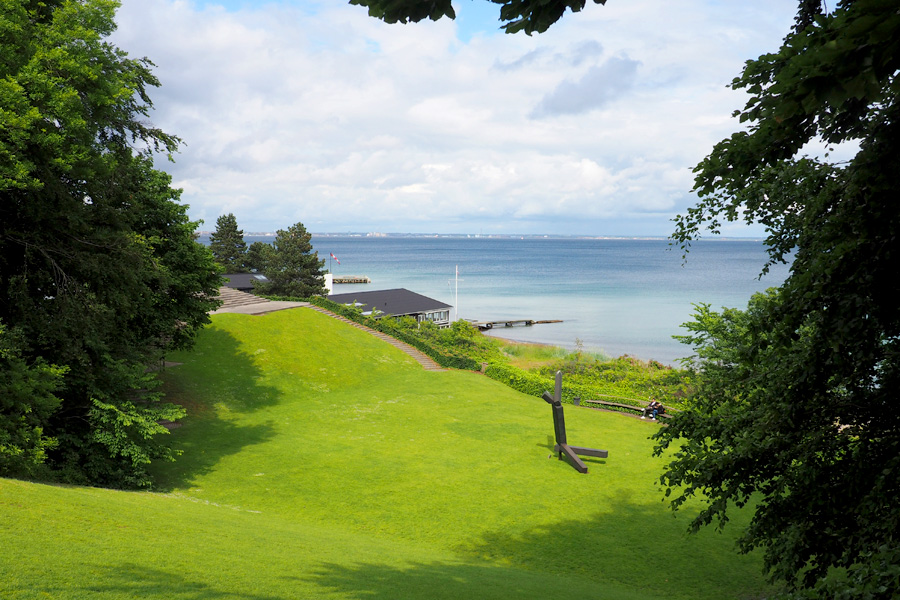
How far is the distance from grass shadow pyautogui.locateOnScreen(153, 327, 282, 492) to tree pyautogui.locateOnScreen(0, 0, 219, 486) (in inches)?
80.4

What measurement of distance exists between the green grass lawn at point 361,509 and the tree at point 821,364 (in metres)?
5.17

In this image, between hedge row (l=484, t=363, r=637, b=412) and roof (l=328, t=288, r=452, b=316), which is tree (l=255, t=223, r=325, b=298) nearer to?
roof (l=328, t=288, r=452, b=316)

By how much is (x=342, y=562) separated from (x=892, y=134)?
10.9 meters

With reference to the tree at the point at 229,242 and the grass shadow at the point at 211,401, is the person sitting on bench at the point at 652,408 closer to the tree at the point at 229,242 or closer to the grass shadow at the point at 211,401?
the grass shadow at the point at 211,401

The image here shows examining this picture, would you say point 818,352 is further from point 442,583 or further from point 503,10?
point 442,583

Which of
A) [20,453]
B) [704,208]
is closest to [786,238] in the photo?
[704,208]

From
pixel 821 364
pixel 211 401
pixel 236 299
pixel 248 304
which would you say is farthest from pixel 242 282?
pixel 821 364

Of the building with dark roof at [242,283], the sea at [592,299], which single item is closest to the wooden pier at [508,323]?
the sea at [592,299]

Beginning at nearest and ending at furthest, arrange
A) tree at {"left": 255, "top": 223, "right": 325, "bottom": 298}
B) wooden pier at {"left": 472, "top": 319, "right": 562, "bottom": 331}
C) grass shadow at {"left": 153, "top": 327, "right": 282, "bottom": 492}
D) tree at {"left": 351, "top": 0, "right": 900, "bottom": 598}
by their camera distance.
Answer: tree at {"left": 351, "top": 0, "right": 900, "bottom": 598}
grass shadow at {"left": 153, "top": 327, "right": 282, "bottom": 492}
tree at {"left": 255, "top": 223, "right": 325, "bottom": 298}
wooden pier at {"left": 472, "top": 319, "right": 562, "bottom": 331}

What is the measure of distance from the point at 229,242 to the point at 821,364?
10244 centimetres

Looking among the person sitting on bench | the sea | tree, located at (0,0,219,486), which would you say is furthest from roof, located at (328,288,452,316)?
tree, located at (0,0,219,486)

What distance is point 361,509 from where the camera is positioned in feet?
57.2

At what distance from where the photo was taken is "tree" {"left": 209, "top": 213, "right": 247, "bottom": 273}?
9775cm

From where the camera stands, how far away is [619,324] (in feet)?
285
